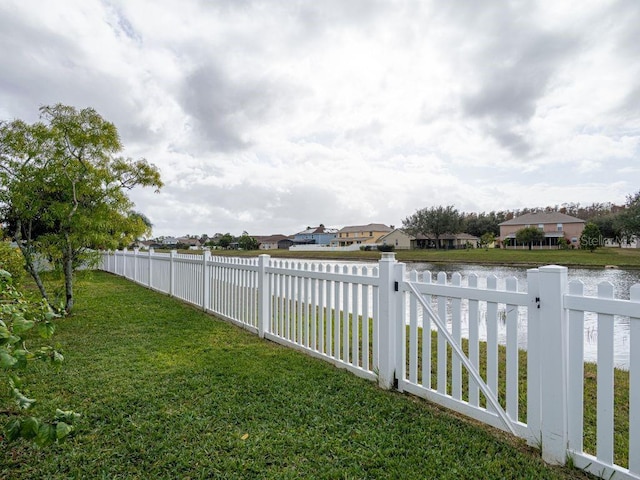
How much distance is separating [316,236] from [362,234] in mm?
18740

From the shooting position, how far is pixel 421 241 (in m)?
60.2

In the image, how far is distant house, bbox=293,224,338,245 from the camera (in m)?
82.8

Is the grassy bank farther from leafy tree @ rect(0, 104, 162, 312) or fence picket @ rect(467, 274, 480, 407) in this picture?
leafy tree @ rect(0, 104, 162, 312)

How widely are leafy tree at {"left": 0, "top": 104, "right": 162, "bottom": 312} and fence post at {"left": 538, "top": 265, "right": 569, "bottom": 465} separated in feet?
22.5

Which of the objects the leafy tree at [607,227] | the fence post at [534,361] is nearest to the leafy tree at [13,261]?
the fence post at [534,361]

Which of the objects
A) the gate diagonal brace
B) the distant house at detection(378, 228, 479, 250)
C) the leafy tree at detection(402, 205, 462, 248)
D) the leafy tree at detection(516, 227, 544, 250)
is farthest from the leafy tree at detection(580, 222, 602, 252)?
the gate diagonal brace

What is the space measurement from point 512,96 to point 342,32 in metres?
6.04

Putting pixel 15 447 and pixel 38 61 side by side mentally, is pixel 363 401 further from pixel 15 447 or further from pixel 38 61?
pixel 38 61

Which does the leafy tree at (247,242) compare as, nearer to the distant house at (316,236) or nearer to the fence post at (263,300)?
the distant house at (316,236)

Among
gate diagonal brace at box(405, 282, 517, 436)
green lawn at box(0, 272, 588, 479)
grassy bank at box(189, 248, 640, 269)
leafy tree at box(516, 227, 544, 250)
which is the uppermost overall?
leafy tree at box(516, 227, 544, 250)

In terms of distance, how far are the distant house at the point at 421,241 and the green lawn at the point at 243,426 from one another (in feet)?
182

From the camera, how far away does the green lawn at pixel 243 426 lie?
216 centimetres

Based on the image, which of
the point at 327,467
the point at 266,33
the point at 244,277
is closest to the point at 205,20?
the point at 266,33

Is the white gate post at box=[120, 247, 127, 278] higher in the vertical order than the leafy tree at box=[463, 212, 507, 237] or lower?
lower
